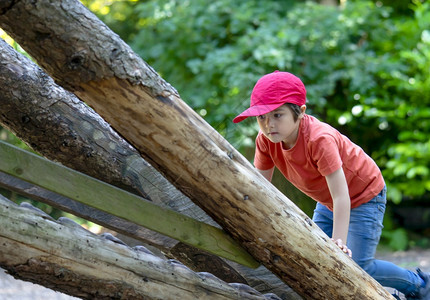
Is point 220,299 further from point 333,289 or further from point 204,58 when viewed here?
point 204,58

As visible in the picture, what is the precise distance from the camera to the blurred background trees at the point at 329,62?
7.67m

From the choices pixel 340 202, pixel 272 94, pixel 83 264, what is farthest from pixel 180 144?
pixel 340 202

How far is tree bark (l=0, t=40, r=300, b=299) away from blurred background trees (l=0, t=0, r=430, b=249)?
460 cm

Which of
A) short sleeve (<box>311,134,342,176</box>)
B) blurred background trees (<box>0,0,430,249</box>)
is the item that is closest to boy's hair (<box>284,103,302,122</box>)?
short sleeve (<box>311,134,342,176</box>)

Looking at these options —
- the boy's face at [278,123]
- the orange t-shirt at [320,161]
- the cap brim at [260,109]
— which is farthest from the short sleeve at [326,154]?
the cap brim at [260,109]

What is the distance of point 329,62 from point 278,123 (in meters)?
5.42

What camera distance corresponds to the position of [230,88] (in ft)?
25.5

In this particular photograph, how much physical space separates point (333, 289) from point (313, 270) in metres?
0.14

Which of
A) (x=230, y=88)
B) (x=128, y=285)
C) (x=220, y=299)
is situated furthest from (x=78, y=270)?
(x=230, y=88)

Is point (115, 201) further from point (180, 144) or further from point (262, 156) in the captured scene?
point (262, 156)

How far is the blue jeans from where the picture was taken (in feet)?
9.92

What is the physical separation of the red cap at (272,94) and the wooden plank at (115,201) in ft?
1.80

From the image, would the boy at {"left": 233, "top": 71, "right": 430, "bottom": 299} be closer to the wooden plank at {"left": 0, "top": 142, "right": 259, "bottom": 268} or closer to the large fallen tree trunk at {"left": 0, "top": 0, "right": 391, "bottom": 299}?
the large fallen tree trunk at {"left": 0, "top": 0, "right": 391, "bottom": 299}

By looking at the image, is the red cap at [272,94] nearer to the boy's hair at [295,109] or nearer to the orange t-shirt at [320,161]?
the boy's hair at [295,109]
